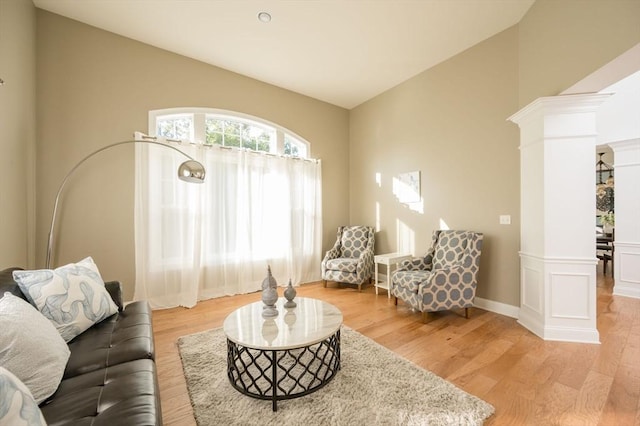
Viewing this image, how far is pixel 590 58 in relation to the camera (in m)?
2.26

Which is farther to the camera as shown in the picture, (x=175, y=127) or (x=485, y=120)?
(x=175, y=127)

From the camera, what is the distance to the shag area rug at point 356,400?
62.7 inches

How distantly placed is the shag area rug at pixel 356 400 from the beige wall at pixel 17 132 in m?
1.95

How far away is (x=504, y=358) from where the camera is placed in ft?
7.50

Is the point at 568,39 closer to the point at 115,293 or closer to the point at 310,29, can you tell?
the point at 310,29

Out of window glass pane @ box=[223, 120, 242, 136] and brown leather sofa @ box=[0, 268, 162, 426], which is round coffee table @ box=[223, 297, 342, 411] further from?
window glass pane @ box=[223, 120, 242, 136]

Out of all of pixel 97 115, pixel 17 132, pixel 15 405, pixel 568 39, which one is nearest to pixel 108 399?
pixel 15 405

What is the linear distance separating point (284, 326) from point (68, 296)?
140 cm

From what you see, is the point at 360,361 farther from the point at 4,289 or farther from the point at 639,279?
the point at 639,279

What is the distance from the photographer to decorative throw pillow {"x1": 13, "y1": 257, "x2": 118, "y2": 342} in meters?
1.62

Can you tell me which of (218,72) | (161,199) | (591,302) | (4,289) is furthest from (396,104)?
(4,289)

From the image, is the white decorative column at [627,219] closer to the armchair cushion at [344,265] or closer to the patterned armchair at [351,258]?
the patterned armchair at [351,258]

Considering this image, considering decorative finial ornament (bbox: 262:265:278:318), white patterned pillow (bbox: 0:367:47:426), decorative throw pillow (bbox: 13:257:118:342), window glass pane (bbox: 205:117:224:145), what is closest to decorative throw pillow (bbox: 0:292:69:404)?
decorative throw pillow (bbox: 13:257:118:342)

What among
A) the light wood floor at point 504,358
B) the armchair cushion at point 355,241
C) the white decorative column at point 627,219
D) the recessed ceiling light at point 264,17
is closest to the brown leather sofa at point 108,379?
the light wood floor at point 504,358
